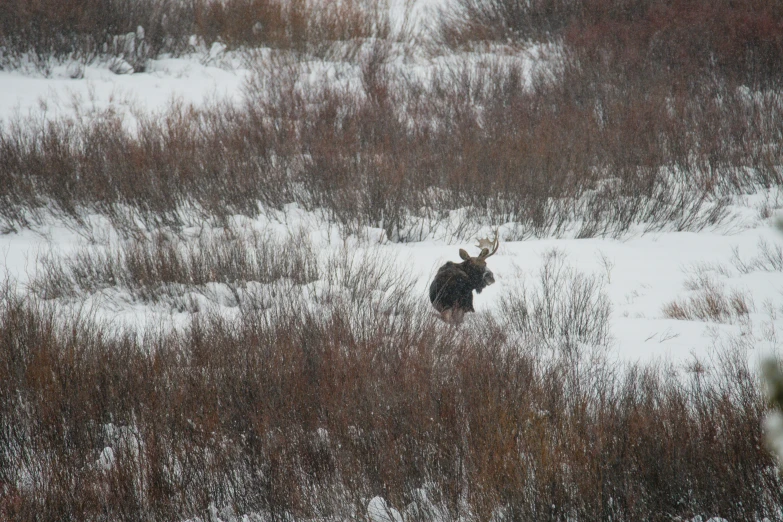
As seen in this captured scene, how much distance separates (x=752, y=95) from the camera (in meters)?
11.0

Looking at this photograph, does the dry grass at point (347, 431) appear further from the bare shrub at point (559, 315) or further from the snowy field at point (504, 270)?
the bare shrub at point (559, 315)

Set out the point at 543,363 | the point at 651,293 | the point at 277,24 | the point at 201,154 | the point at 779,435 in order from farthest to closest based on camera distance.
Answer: the point at 277,24 → the point at 201,154 → the point at 651,293 → the point at 543,363 → the point at 779,435

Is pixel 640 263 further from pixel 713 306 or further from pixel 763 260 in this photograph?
pixel 713 306

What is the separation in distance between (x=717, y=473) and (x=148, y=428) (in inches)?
112

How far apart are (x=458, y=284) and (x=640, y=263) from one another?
3.18 m

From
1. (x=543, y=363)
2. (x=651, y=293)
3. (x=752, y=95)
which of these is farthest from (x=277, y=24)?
(x=543, y=363)

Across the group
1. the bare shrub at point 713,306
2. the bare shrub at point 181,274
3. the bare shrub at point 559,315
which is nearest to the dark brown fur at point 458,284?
the bare shrub at point 559,315

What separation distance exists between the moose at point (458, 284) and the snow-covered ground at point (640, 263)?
28 cm

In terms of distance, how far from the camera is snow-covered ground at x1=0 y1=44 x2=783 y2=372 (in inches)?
182

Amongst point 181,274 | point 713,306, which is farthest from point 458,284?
point 181,274

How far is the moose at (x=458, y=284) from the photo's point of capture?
4.77 meters

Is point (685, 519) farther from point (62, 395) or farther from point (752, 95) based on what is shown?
point (752, 95)

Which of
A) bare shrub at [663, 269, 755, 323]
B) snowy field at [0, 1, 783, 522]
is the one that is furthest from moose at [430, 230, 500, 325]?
bare shrub at [663, 269, 755, 323]

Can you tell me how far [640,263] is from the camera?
6.82 metres
